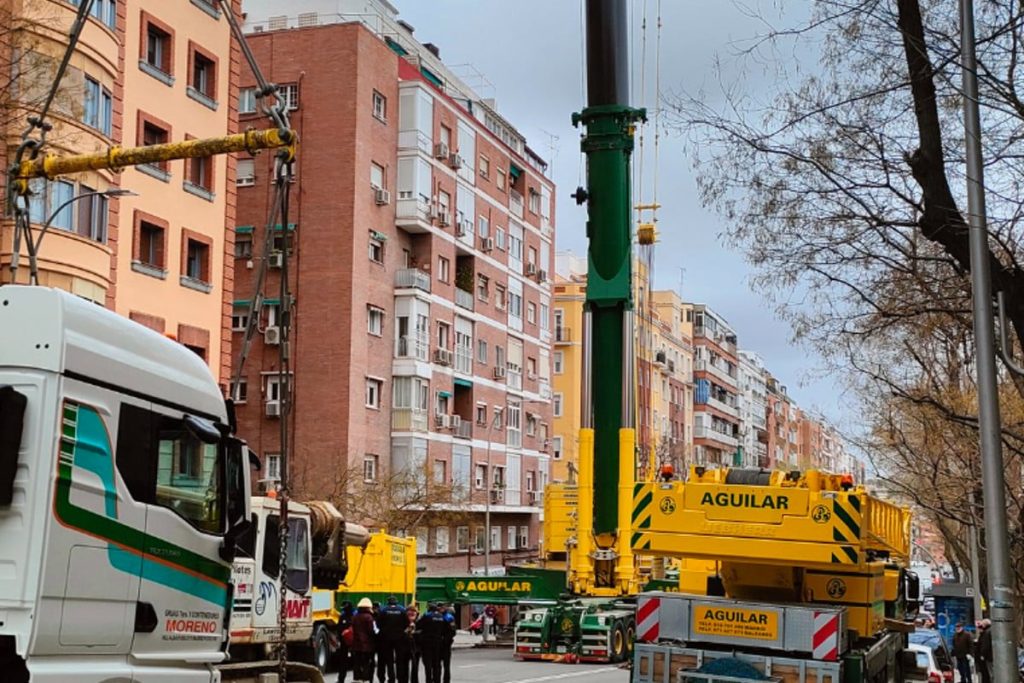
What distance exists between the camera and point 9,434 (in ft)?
26.4

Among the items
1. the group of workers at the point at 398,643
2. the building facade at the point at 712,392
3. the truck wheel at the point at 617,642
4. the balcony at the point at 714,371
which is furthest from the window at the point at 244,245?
the balcony at the point at 714,371

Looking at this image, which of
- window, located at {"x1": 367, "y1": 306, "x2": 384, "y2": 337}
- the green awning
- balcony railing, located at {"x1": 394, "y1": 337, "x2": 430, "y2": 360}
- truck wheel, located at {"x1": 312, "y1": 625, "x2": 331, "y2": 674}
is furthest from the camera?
the green awning

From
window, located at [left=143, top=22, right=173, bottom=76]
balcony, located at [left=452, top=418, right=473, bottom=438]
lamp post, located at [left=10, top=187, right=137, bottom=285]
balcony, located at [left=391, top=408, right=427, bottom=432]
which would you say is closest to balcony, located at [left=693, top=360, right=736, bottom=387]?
balcony, located at [left=452, top=418, right=473, bottom=438]

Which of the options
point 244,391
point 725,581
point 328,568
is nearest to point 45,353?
point 725,581

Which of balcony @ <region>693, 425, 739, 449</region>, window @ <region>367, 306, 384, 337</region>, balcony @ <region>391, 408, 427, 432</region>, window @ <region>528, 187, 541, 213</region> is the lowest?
balcony @ <region>391, 408, 427, 432</region>

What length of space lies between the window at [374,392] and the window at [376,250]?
443 centimetres

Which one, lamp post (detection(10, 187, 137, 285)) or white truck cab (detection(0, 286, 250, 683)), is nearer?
white truck cab (detection(0, 286, 250, 683))

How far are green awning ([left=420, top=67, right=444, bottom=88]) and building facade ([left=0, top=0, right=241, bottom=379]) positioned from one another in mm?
20387

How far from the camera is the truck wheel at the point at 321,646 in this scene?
86.1 ft

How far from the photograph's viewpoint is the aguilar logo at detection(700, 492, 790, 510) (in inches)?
583

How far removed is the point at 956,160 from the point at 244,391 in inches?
1567

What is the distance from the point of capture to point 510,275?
63.4m

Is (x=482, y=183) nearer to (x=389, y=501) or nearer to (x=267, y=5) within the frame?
(x=267, y=5)

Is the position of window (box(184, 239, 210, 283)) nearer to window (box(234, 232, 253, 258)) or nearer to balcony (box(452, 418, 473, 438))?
window (box(234, 232, 253, 258))
